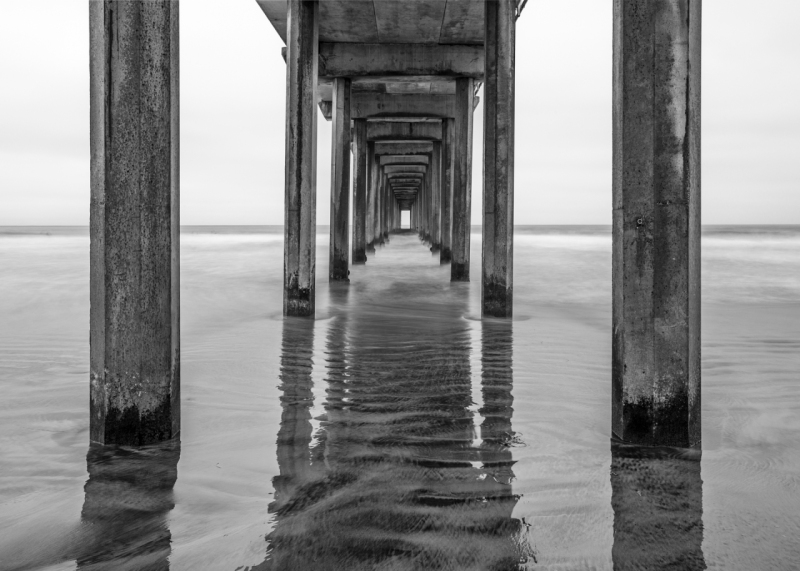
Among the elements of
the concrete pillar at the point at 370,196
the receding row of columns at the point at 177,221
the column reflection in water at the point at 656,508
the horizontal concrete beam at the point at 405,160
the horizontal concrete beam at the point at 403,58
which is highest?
the horizontal concrete beam at the point at 405,160

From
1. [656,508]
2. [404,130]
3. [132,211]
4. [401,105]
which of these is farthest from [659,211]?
[404,130]

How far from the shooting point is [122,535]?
2.12m

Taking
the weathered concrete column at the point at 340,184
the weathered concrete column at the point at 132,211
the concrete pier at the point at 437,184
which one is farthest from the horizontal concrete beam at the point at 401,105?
the weathered concrete column at the point at 132,211

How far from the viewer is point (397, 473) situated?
2.68 meters

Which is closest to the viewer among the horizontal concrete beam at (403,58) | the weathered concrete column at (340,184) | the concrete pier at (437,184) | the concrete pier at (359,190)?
the horizontal concrete beam at (403,58)

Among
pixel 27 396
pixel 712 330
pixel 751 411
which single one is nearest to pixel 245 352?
pixel 27 396

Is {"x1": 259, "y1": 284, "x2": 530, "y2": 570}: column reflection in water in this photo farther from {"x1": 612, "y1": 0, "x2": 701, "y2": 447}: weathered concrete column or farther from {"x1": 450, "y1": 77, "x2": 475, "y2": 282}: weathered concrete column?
{"x1": 450, "y1": 77, "x2": 475, "y2": 282}: weathered concrete column

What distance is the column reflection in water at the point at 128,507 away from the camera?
1.99 m

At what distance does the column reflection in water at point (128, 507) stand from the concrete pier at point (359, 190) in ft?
54.3

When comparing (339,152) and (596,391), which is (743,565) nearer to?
(596,391)

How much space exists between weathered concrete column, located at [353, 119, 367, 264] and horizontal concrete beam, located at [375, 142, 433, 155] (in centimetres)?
684

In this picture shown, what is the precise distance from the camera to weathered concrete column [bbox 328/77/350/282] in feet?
44.0

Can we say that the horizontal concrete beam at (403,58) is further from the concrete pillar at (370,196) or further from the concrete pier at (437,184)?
the concrete pillar at (370,196)

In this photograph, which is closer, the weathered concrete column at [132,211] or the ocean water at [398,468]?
the ocean water at [398,468]
